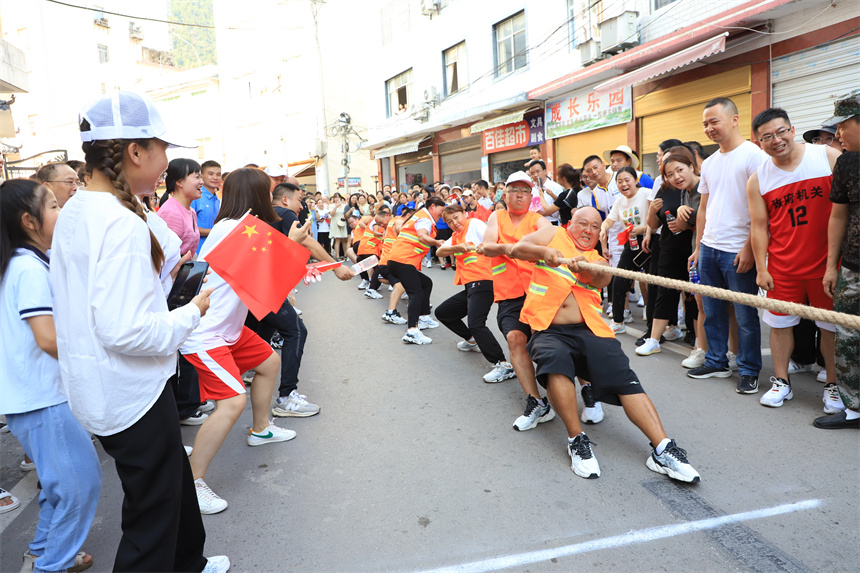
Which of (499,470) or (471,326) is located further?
(471,326)

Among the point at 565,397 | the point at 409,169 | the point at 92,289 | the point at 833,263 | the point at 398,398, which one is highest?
the point at 409,169

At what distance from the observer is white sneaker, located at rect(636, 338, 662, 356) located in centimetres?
555

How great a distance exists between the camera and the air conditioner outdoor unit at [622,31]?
460 inches

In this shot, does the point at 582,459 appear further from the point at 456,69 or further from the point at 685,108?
the point at 456,69

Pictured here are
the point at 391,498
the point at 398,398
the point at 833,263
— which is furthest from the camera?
the point at 398,398

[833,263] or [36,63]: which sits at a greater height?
[36,63]

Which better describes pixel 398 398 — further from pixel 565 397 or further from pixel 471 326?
pixel 565 397

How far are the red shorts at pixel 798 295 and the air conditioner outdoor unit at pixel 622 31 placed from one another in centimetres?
925

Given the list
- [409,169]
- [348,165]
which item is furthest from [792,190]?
[348,165]

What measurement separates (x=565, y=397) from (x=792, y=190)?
223cm

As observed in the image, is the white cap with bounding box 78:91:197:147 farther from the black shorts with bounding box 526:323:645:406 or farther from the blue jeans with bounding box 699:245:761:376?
the blue jeans with bounding box 699:245:761:376

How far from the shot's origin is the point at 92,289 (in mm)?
1686

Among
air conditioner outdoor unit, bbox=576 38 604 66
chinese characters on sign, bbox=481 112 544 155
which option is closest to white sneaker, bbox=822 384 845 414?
air conditioner outdoor unit, bbox=576 38 604 66

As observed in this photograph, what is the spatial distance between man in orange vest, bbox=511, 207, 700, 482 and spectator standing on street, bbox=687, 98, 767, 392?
1.42m
